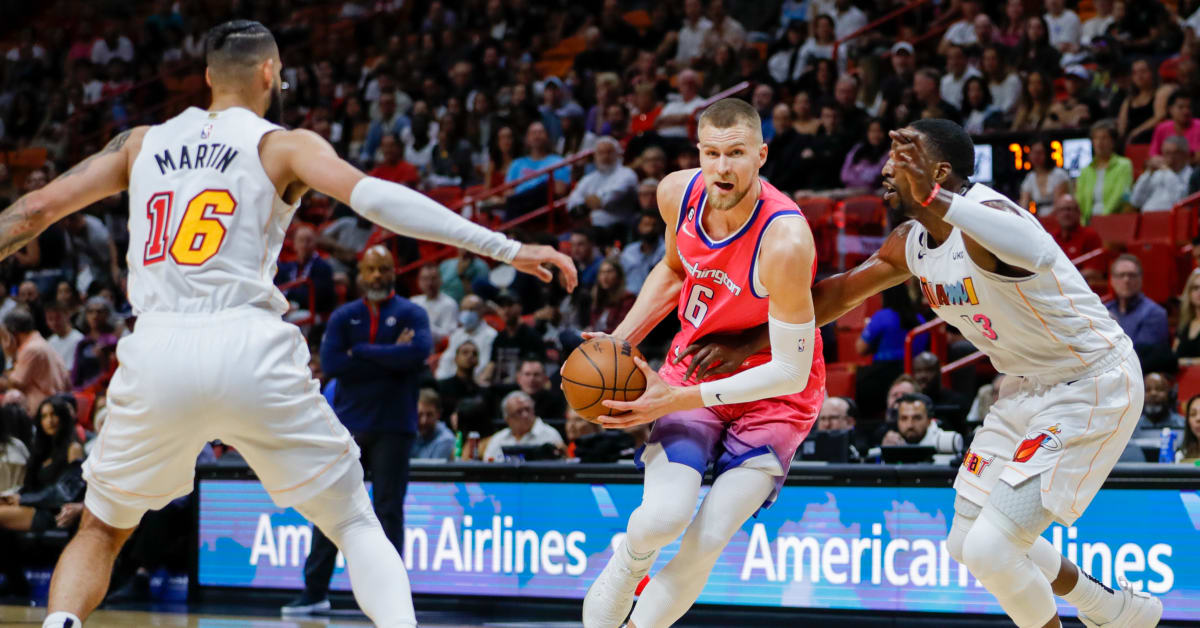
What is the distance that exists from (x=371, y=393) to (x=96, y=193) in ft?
12.1

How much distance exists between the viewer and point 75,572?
14.3 ft

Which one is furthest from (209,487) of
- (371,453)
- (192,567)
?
(371,453)

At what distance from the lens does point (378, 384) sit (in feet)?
26.5

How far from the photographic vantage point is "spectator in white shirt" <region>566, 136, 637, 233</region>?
1351 cm

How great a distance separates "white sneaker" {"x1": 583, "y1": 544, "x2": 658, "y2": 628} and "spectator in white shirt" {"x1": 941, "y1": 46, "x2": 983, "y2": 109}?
9417 millimetres

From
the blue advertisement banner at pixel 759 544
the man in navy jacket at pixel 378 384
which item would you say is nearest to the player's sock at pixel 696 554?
the blue advertisement banner at pixel 759 544

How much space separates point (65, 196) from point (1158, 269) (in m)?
9.01

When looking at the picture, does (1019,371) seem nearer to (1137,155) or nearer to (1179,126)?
(1179,126)

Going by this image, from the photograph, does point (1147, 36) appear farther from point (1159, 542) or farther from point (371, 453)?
point (371, 453)

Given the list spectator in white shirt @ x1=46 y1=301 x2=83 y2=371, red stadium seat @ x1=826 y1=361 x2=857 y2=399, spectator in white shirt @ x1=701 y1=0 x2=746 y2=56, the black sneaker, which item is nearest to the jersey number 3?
the black sneaker

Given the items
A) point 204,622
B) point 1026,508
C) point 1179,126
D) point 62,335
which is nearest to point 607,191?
point 1179,126

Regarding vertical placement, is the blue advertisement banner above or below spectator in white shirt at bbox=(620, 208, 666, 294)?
below

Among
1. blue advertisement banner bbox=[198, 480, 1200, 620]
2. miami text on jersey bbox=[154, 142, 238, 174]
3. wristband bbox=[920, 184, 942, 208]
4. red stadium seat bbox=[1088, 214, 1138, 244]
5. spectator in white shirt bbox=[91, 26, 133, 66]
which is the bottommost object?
blue advertisement banner bbox=[198, 480, 1200, 620]

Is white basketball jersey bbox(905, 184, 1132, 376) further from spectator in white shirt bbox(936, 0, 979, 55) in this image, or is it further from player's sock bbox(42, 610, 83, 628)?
spectator in white shirt bbox(936, 0, 979, 55)
